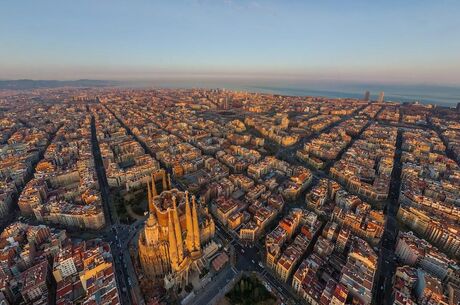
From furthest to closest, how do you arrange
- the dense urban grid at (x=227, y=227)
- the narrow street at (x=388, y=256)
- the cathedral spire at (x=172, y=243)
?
the narrow street at (x=388, y=256), the dense urban grid at (x=227, y=227), the cathedral spire at (x=172, y=243)

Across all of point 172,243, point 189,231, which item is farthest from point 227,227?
point 172,243

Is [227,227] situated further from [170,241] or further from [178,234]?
[170,241]

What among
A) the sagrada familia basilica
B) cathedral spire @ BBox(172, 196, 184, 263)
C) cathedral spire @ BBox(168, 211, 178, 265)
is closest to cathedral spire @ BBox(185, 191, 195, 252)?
the sagrada familia basilica

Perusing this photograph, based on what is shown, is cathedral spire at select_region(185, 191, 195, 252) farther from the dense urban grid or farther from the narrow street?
the narrow street

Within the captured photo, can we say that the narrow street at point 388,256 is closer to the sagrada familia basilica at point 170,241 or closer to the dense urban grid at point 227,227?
the dense urban grid at point 227,227

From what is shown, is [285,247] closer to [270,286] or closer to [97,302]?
[270,286]

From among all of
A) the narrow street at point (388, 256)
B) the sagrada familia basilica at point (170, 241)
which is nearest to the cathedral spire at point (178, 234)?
the sagrada familia basilica at point (170, 241)
